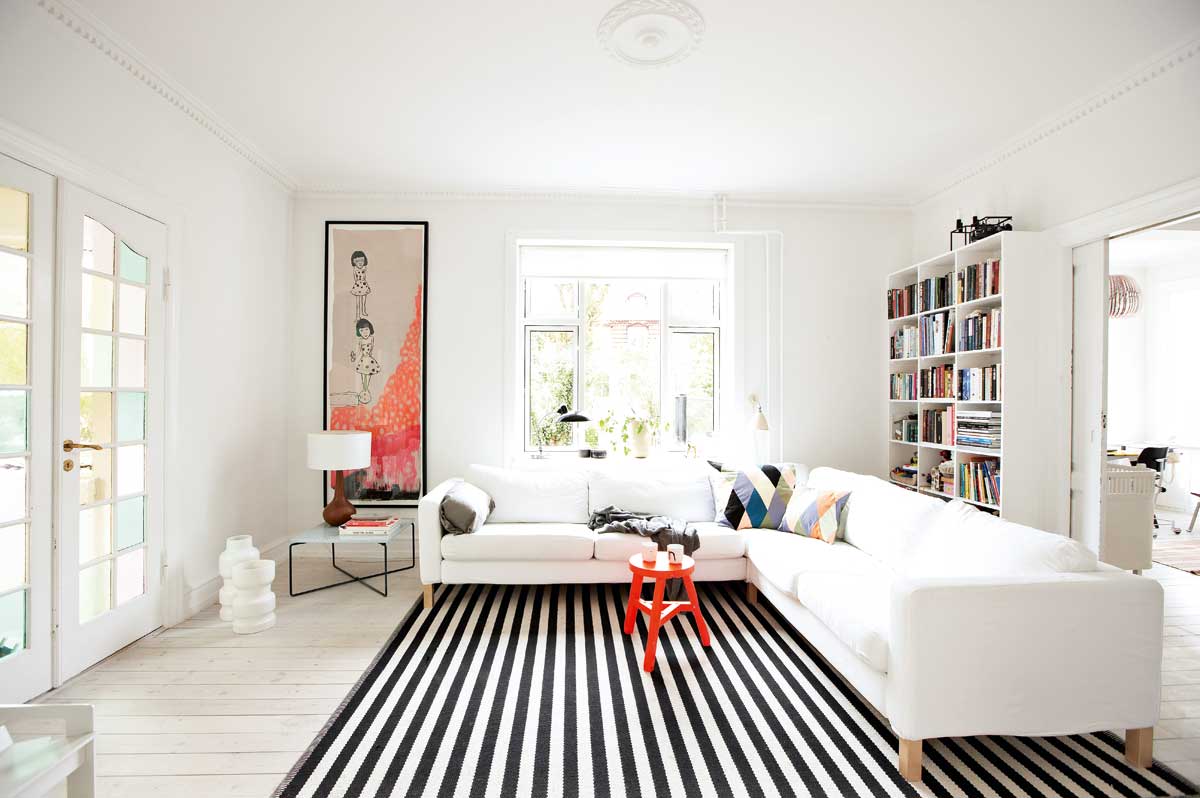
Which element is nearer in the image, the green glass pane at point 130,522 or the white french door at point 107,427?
the white french door at point 107,427

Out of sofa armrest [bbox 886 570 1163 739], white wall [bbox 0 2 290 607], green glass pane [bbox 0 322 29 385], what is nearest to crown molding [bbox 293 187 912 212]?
white wall [bbox 0 2 290 607]

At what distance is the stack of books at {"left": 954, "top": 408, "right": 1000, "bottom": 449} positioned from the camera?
343 cm

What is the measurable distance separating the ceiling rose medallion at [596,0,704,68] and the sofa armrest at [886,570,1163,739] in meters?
2.33

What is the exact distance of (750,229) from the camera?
4.39m

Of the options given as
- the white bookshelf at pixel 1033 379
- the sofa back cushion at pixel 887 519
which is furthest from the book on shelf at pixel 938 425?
the sofa back cushion at pixel 887 519

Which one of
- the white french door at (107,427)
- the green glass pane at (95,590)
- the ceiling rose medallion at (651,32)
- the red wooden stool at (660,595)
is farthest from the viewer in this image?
the red wooden stool at (660,595)

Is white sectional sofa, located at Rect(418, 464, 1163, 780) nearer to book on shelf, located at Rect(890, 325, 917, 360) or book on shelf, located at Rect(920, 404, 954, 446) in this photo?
book on shelf, located at Rect(920, 404, 954, 446)

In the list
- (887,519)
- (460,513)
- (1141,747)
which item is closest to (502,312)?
(460,513)

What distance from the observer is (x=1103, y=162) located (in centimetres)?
293

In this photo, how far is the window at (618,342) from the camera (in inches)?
178

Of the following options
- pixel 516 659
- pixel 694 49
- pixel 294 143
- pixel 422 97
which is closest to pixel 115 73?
pixel 294 143

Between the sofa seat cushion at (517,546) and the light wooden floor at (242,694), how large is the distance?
477 mm

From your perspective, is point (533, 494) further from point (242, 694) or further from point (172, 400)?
point (172, 400)

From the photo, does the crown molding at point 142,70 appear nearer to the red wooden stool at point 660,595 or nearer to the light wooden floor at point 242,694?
the light wooden floor at point 242,694
